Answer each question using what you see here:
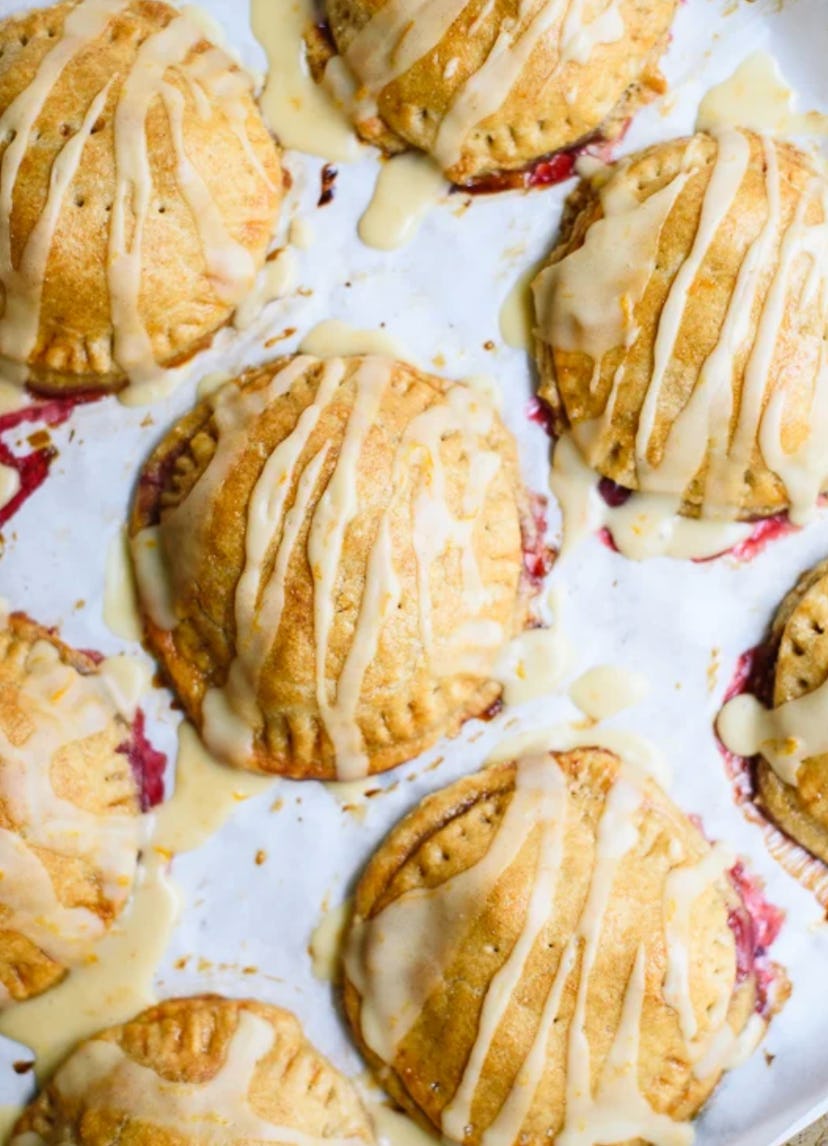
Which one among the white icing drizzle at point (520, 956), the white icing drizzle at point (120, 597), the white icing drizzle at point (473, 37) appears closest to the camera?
the white icing drizzle at point (520, 956)

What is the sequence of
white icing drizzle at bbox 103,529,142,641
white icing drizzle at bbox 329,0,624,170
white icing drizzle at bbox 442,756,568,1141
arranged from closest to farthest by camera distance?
white icing drizzle at bbox 442,756,568,1141 < white icing drizzle at bbox 329,0,624,170 < white icing drizzle at bbox 103,529,142,641

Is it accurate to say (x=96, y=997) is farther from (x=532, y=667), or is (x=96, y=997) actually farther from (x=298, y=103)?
(x=298, y=103)

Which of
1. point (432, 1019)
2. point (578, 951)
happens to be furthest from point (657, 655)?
point (432, 1019)

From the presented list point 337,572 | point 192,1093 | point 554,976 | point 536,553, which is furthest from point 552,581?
point 192,1093

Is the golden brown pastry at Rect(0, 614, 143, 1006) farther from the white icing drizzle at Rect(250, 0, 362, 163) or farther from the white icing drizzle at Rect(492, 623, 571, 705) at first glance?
the white icing drizzle at Rect(250, 0, 362, 163)

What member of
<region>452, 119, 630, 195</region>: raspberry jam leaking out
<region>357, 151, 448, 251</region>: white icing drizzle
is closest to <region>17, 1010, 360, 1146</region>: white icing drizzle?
<region>357, 151, 448, 251</region>: white icing drizzle

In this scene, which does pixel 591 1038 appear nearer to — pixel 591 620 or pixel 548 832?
pixel 548 832

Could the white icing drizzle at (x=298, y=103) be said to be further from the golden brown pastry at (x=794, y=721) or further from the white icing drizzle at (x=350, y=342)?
the golden brown pastry at (x=794, y=721)

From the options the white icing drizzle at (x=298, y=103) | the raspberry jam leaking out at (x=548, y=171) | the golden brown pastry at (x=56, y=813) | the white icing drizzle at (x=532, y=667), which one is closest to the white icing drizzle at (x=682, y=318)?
the raspberry jam leaking out at (x=548, y=171)
